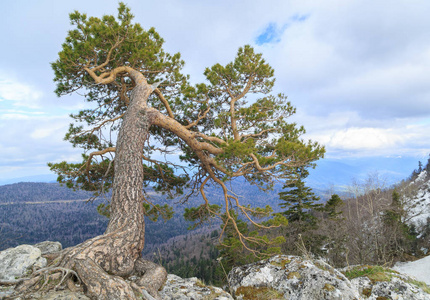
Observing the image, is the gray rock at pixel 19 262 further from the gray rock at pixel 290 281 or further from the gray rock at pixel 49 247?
the gray rock at pixel 290 281

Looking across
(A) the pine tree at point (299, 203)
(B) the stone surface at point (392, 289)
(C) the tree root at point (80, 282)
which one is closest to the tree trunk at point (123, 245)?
(C) the tree root at point (80, 282)

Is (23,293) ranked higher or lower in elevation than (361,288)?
higher

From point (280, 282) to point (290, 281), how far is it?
19cm

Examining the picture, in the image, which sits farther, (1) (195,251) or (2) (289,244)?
(1) (195,251)

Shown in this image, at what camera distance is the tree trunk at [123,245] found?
3.18m

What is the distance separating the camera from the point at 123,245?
4152 mm

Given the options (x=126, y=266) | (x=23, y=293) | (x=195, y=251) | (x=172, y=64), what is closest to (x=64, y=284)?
(x=23, y=293)

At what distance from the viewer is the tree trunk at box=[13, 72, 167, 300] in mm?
3180

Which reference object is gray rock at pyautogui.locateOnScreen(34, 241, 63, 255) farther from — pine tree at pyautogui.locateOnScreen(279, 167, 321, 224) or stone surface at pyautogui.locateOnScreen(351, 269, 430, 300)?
pine tree at pyautogui.locateOnScreen(279, 167, 321, 224)

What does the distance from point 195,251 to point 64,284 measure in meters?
129

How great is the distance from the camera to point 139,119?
5.99 metres

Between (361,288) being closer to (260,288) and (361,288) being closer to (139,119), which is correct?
(260,288)

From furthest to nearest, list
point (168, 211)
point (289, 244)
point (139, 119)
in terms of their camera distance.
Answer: point (289, 244)
point (168, 211)
point (139, 119)

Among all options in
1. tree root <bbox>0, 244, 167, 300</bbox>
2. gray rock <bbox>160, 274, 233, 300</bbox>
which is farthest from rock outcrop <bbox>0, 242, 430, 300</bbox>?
tree root <bbox>0, 244, 167, 300</bbox>
